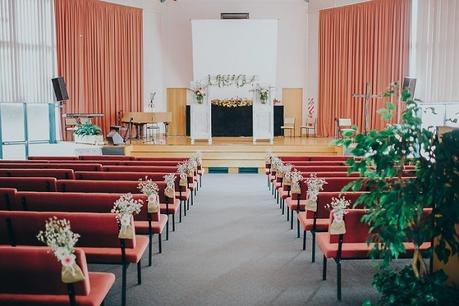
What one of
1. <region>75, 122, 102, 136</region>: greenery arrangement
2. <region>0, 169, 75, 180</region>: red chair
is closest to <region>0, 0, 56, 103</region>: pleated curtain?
<region>75, 122, 102, 136</region>: greenery arrangement

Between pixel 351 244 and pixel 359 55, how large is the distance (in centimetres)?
1199

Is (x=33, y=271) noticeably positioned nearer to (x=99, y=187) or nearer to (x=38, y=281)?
(x=38, y=281)

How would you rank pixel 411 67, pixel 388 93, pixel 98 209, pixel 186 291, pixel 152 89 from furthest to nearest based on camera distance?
pixel 152 89
pixel 411 67
pixel 98 209
pixel 186 291
pixel 388 93

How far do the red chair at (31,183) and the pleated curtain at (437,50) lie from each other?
33.3ft

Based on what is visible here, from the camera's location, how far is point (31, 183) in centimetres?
493

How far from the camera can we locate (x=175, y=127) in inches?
627

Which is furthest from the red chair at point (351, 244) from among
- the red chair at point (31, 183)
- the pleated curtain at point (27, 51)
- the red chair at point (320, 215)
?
the pleated curtain at point (27, 51)

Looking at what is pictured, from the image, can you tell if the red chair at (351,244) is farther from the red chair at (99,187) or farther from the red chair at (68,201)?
the red chair at (99,187)

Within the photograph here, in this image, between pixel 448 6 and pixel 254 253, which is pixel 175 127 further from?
pixel 254 253

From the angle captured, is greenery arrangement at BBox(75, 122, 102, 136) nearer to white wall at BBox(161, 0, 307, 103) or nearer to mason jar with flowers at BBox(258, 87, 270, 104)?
mason jar with flowers at BBox(258, 87, 270, 104)

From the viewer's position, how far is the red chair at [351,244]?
352cm

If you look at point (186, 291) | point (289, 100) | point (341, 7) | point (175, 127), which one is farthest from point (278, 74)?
point (186, 291)

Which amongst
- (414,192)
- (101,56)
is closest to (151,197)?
(414,192)

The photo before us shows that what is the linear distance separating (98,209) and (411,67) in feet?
38.4
